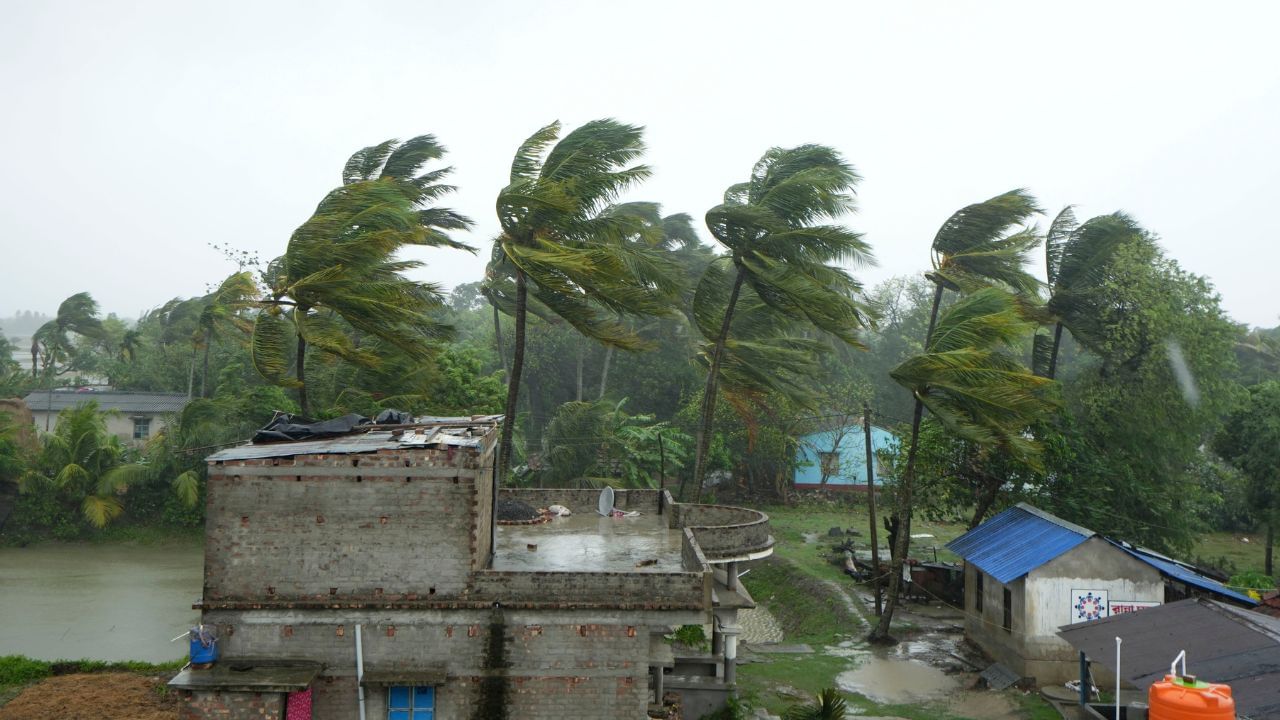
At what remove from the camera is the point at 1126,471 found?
2636cm

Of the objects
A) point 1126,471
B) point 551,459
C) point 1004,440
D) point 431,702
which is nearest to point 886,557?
point 1126,471

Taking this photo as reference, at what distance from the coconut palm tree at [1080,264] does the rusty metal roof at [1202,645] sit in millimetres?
14299

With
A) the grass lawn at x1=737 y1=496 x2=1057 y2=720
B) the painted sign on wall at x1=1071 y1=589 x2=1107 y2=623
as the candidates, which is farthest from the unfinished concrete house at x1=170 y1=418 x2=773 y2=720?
the painted sign on wall at x1=1071 y1=589 x2=1107 y2=623

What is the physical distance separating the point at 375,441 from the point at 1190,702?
1102 centimetres

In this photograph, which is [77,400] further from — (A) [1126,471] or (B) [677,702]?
(A) [1126,471]

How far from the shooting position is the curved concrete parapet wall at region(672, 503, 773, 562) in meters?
17.7

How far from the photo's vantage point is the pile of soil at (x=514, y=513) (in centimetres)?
1909

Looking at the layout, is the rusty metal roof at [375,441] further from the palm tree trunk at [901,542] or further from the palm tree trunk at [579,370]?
the palm tree trunk at [579,370]

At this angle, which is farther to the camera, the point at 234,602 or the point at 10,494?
the point at 10,494

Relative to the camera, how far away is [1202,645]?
1317 cm

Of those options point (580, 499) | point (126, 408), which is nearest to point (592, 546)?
point (580, 499)

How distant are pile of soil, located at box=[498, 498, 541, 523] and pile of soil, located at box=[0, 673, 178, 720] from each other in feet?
22.8

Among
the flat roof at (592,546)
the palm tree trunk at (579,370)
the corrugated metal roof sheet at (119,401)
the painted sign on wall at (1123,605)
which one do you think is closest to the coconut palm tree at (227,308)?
the corrugated metal roof sheet at (119,401)

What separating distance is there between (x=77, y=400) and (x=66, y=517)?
41.9 feet
